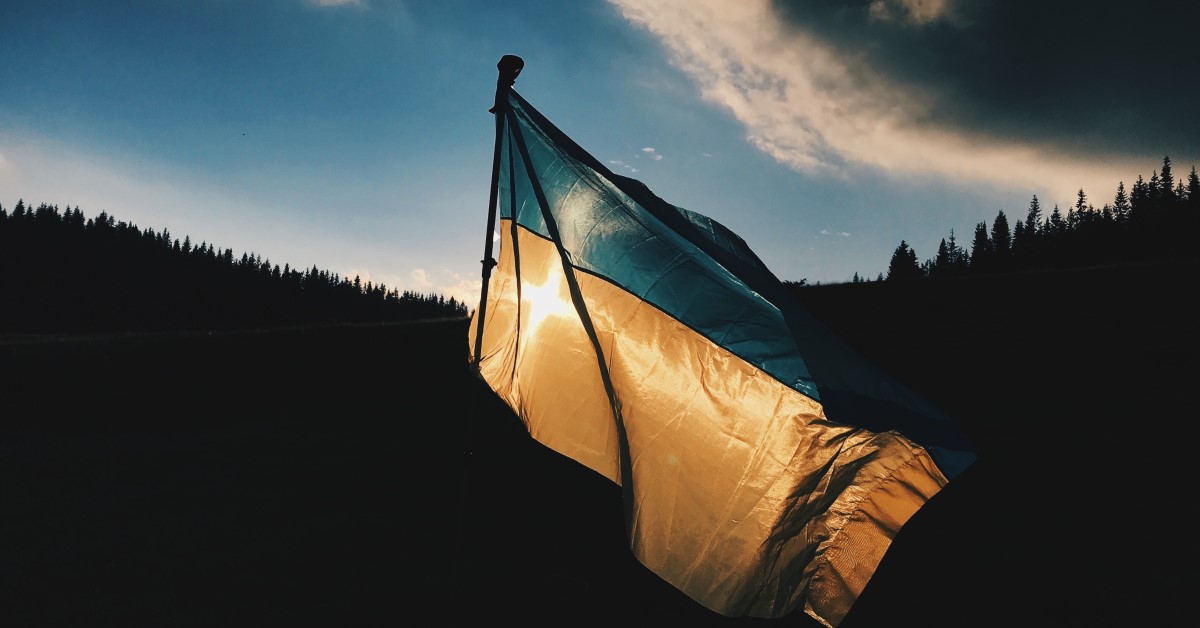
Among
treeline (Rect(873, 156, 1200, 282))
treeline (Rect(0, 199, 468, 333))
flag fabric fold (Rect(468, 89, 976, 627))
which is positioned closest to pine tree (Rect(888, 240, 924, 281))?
treeline (Rect(873, 156, 1200, 282))

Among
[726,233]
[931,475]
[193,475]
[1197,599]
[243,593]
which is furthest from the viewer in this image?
[193,475]

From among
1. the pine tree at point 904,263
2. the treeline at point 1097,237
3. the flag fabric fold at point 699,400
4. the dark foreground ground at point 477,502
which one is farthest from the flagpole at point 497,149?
the pine tree at point 904,263

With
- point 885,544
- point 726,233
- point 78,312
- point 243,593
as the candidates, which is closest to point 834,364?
point 885,544

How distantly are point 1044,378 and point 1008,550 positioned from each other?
1284 cm

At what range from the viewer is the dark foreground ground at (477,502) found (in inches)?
269

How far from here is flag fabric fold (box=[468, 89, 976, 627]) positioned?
12.8ft

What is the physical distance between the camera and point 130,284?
444ft

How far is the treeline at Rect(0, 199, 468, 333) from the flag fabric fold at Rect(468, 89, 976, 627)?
368 ft

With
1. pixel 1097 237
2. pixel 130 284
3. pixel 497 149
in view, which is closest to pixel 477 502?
pixel 497 149

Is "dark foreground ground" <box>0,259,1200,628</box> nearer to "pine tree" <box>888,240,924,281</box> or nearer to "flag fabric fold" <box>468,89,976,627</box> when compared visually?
"flag fabric fold" <box>468,89,976,627</box>

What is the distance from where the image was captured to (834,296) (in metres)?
30.5

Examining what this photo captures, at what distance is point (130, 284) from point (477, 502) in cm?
16261

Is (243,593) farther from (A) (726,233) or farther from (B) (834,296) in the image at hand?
(B) (834,296)

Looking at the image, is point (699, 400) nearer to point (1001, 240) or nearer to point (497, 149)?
point (497, 149)
